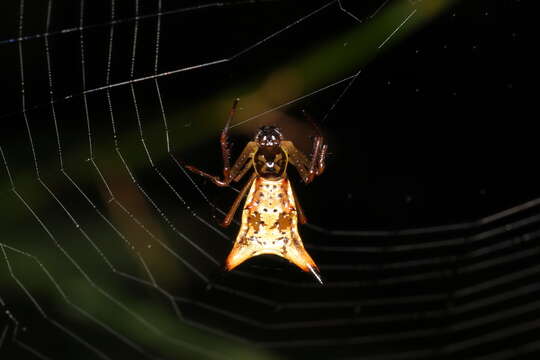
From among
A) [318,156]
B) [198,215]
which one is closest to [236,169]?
[318,156]

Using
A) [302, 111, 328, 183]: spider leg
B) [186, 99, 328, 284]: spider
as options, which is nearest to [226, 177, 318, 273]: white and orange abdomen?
[186, 99, 328, 284]: spider

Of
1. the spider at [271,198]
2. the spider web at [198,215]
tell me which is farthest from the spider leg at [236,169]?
the spider web at [198,215]

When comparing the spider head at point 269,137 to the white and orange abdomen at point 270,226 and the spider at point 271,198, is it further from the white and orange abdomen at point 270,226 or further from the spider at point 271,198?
the white and orange abdomen at point 270,226

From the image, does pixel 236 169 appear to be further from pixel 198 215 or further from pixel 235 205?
pixel 198 215

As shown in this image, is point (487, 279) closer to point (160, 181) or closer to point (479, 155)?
point (479, 155)

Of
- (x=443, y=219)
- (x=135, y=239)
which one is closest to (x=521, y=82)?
(x=443, y=219)

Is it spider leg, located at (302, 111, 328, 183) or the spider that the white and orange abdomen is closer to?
the spider
